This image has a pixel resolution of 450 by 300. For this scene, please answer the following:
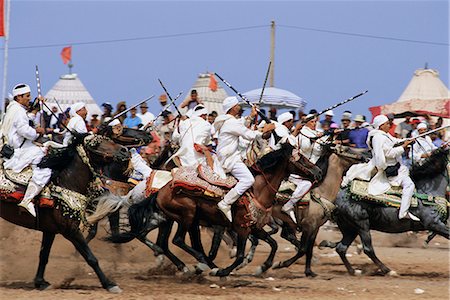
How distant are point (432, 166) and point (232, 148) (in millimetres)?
3634

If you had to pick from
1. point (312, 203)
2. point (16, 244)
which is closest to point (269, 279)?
point (312, 203)

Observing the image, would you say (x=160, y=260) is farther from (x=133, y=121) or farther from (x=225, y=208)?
(x=133, y=121)

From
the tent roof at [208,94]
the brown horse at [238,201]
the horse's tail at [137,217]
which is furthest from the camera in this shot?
the tent roof at [208,94]

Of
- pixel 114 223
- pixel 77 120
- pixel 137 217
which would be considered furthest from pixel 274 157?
pixel 114 223

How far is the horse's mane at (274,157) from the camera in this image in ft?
45.6

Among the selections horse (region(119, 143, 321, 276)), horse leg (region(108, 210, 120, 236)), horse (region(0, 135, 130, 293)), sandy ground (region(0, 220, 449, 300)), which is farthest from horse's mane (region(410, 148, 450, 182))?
horse (region(0, 135, 130, 293))

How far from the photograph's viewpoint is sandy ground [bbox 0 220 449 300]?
12719 mm

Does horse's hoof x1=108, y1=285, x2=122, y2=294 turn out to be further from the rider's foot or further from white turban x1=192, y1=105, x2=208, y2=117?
white turban x1=192, y1=105, x2=208, y2=117

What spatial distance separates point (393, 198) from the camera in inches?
619

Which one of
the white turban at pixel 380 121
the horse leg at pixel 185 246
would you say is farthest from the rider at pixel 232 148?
the white turban at pixel 380 121

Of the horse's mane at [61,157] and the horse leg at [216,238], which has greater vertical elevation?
the horse's mane at [61,157]

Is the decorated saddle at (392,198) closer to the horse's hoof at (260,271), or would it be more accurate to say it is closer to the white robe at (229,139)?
the horse's hoof at (260,271)

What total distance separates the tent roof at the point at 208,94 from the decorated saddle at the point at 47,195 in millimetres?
14139

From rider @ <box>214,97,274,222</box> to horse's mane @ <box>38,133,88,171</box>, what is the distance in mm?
2216
